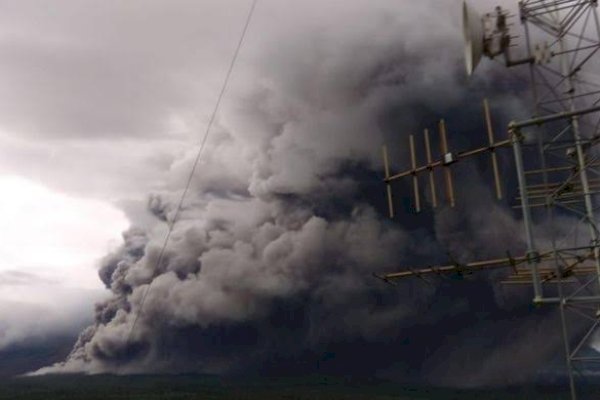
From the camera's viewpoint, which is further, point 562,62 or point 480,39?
point 562,62

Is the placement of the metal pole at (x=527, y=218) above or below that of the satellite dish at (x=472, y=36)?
below

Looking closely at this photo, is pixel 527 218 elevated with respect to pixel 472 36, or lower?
lower

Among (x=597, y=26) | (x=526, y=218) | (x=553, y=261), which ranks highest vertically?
(x=597, y=26)

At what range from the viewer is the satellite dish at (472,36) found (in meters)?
18.6

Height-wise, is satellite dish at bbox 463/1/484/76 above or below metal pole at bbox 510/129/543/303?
above

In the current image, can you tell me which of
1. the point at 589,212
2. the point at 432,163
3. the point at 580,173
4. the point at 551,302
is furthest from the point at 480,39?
the point at 551,302

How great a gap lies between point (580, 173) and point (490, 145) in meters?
3.61

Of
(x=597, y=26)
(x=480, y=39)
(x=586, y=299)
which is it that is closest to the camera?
(x=586, y=299)

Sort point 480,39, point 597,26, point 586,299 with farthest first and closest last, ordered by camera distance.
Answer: point 597,26, point 480,39, point 586,299

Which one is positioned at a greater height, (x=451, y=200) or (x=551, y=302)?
(x=451, y=200)

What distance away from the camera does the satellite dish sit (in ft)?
A: 61.2

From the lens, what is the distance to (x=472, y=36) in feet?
61.2

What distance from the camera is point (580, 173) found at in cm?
1942

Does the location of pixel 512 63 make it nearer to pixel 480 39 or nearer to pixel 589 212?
pixel 480 39
